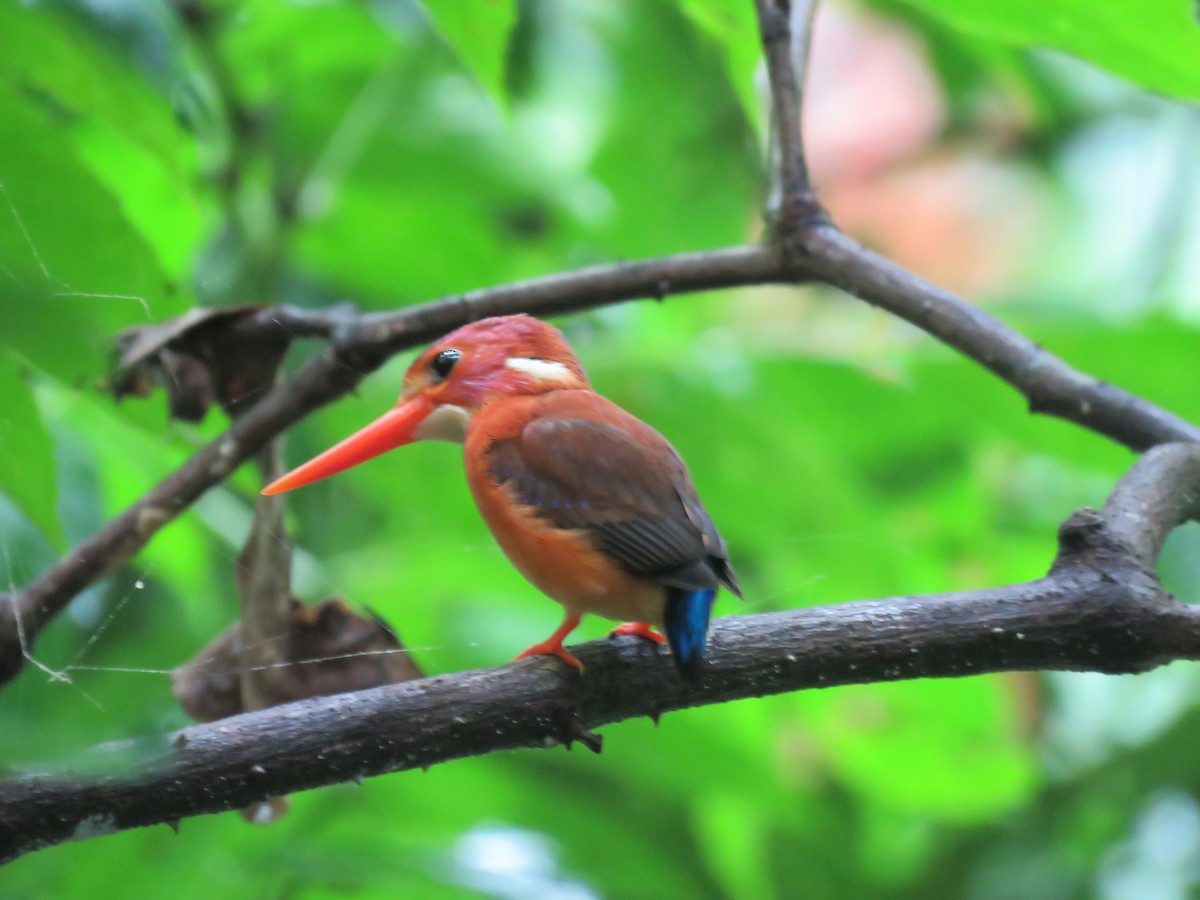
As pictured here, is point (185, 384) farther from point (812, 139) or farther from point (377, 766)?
point (812, 139)

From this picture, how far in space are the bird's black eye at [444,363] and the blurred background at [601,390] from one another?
209mm

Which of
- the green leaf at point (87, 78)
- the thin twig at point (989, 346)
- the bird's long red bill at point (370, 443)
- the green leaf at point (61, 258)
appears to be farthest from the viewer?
the thin twig at point (989, 346)

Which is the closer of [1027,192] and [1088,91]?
[1088,91]

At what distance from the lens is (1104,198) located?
3.16 m

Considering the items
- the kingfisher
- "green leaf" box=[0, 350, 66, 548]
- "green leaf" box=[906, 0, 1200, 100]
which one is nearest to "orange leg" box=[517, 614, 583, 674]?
the kingfisher

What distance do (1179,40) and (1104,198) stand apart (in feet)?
7.93

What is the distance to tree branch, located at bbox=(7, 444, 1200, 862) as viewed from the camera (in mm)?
708

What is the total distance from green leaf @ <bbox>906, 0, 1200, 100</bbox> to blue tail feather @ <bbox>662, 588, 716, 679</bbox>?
53 centimetres

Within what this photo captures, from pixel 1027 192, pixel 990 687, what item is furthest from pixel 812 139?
pixel 990 687

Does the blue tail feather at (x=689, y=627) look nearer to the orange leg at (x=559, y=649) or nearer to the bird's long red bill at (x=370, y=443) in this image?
the orange leg at (x=559, y=649)

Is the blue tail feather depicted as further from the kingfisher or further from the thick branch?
the thick branch

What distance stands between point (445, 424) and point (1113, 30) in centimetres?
59

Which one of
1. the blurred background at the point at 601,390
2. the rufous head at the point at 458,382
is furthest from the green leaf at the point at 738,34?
the rufous head at the point at 458,382

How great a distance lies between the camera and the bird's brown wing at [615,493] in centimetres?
75
